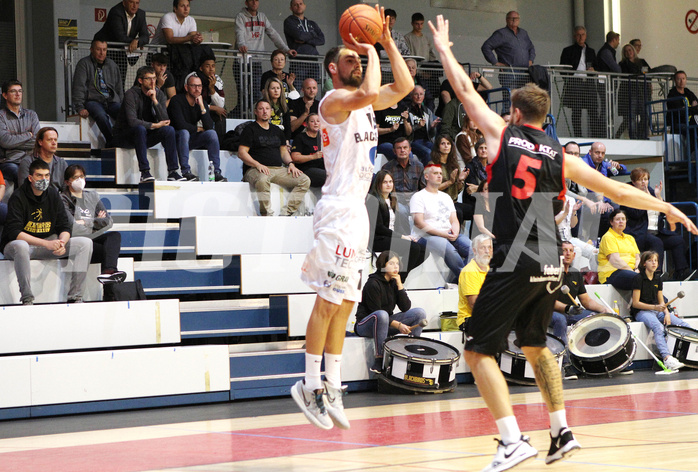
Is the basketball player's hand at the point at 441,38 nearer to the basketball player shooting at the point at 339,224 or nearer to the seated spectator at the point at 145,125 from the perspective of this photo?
the basketball player shooting at the point at 339,224

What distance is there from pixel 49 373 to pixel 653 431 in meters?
5.02

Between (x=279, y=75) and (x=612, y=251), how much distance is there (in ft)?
16.8

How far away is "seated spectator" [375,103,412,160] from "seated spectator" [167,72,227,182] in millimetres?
2383

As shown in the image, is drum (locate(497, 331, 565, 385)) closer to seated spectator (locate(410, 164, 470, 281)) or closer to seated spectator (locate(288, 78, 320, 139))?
seated spectator (locate(410, 164, 470, 281))

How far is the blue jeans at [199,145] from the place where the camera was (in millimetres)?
10562

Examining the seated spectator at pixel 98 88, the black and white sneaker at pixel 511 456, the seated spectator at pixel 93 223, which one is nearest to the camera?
the black and white sneaker at pixel 511 456

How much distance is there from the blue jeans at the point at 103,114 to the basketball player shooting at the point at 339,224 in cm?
684

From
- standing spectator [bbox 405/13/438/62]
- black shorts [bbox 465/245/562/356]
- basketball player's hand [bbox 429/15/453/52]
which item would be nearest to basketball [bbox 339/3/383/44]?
basketball player's hand [bbox 429/15/453/52]

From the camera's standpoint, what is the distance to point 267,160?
1081 cm

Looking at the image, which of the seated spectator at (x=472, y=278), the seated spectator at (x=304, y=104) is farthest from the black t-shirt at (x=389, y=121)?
the seated spectator at (x=472, y=278)

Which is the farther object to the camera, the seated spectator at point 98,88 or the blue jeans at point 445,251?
the seated spectator at point 98,88

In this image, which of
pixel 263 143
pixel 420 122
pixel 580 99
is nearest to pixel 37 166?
pixel 263 143

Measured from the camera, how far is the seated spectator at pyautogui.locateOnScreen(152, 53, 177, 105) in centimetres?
1124

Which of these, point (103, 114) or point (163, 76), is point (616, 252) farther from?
point (103, 114)
